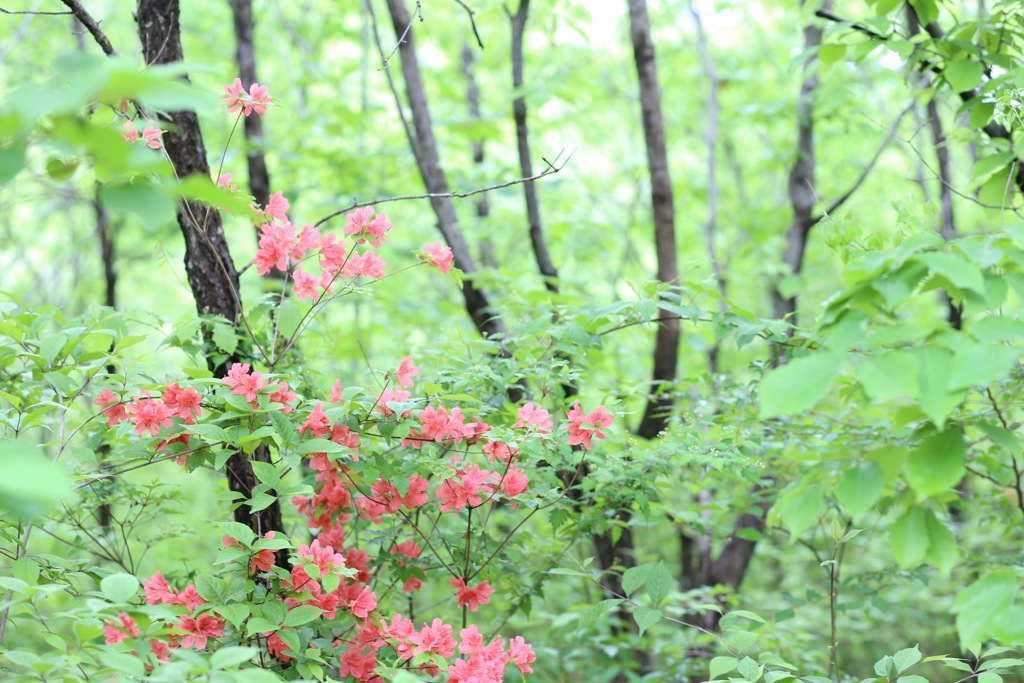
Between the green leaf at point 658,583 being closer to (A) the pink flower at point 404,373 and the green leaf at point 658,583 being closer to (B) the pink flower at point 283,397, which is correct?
A: (A) the pink flower at point 404,373

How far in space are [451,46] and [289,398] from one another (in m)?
5.21

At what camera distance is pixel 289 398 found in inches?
73.4

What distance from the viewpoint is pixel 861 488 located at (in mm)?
1157

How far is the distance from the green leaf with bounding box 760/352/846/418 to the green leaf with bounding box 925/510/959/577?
313 mm

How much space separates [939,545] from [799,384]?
360mm

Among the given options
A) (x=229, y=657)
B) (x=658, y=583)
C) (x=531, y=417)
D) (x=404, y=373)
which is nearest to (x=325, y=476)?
(x=404, y=373)

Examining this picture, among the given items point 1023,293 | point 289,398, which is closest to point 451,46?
point 289,398

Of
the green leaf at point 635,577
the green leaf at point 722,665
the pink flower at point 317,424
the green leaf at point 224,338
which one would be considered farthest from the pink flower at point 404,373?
the green leaf at point 722,665

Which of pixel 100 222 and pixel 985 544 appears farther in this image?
pixel 100 222

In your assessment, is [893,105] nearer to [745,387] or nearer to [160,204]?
[745,387]

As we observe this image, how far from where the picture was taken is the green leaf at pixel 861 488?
1.13 m

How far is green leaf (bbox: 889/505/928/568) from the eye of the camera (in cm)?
118

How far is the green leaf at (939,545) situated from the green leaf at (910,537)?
10mm

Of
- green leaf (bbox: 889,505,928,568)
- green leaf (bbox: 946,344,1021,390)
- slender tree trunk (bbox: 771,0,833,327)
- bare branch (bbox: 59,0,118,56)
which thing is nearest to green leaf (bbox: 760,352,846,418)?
green leaf (bbox: 946,344,1021,390)
